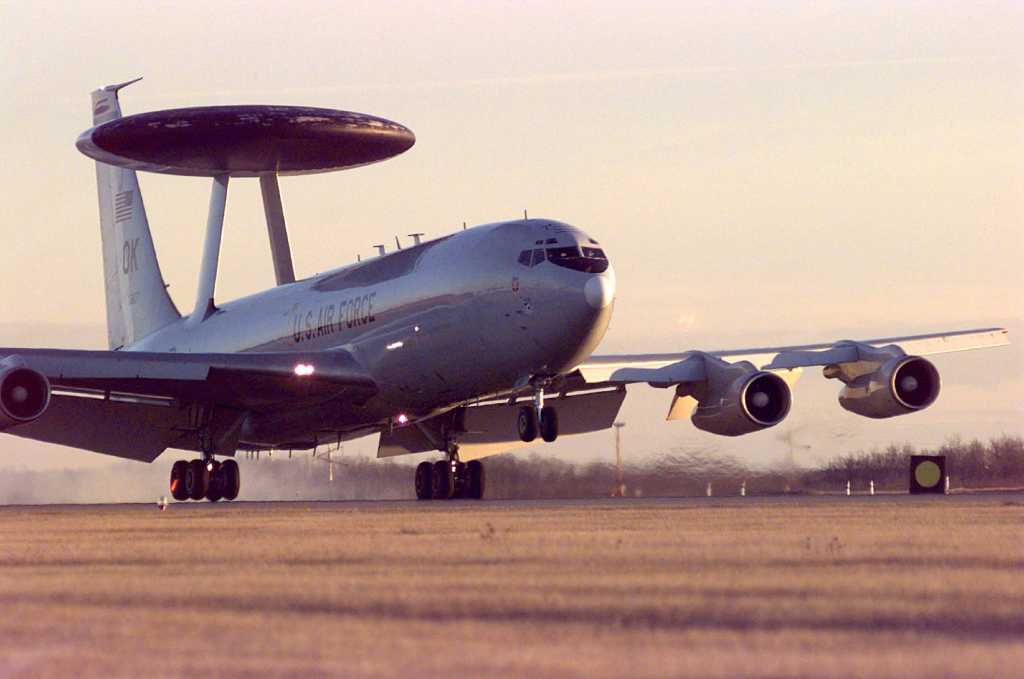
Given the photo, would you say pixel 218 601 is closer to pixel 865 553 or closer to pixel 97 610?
pixel 97 610

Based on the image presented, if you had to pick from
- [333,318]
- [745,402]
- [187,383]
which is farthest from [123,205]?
[745,402]

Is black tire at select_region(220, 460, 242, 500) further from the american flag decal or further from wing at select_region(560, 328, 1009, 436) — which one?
the american flag decal

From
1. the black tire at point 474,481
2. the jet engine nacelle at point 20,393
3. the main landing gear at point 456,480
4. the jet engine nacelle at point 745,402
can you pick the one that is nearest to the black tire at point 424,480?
the main landing gear at point 456,480

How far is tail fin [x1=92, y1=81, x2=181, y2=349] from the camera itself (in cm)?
5456

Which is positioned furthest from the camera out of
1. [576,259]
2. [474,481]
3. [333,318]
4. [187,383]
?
[333,318]

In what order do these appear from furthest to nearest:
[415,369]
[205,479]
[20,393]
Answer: [205,479], [415,369], [20,393]

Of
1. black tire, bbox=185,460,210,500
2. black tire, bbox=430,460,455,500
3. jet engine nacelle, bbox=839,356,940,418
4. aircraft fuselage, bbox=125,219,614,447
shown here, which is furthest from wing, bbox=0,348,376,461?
jet engine nacelle, bbox=839,356,940,418

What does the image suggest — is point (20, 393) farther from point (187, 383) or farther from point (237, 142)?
point (237, 142)

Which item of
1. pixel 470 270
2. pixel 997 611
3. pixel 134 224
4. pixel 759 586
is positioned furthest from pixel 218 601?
pixel 134 224

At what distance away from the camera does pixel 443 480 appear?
37875 millimetres

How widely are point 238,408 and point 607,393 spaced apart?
885 cm

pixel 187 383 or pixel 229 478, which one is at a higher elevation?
pixel 187 383

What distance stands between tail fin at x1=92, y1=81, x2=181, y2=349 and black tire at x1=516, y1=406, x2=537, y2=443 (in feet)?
77.6

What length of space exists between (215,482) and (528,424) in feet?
35.6
